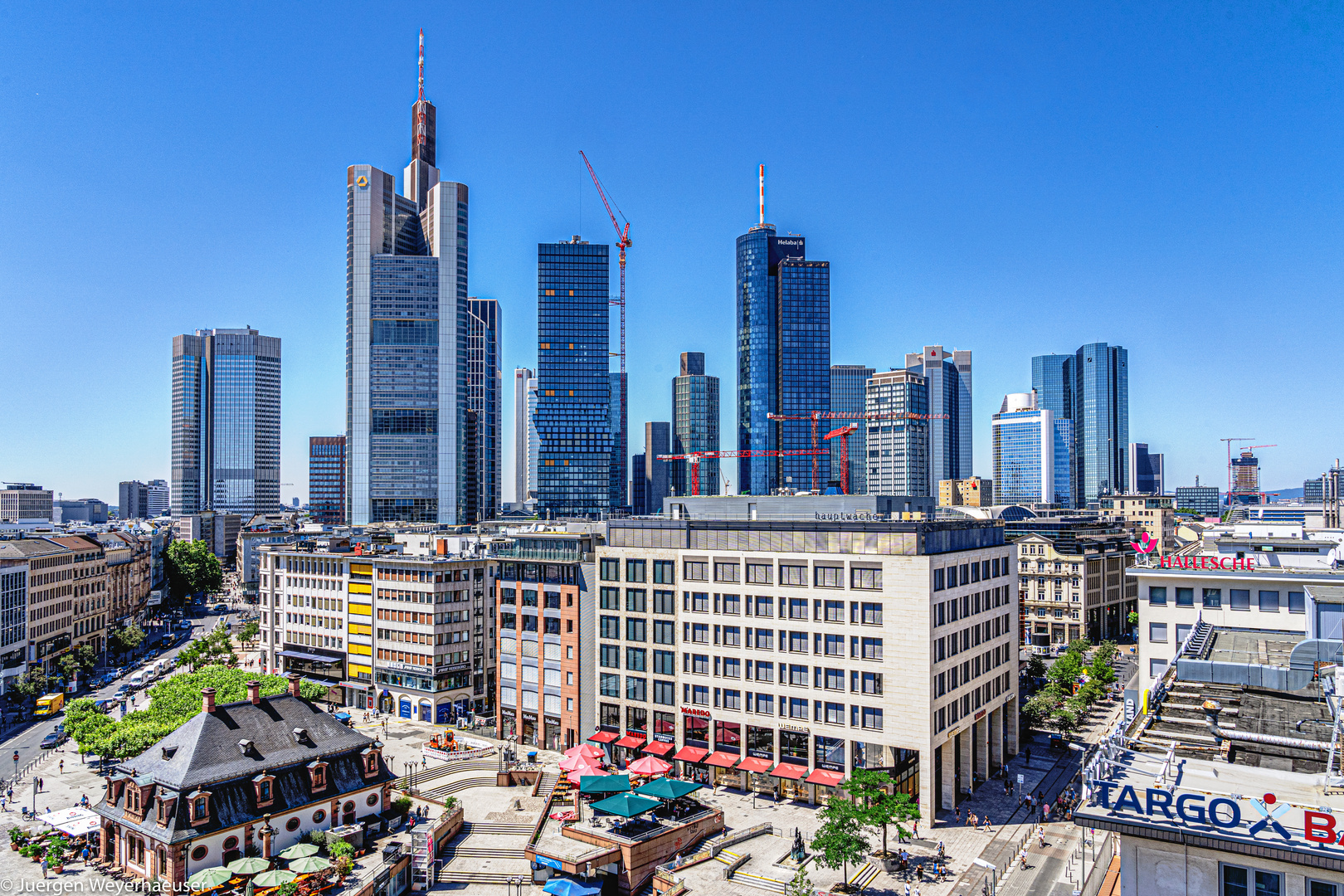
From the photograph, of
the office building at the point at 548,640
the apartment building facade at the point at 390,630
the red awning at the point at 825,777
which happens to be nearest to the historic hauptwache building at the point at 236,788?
the office building at the point at 548,640

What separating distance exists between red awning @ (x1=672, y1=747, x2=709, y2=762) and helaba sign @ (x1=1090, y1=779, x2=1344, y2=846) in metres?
60.6

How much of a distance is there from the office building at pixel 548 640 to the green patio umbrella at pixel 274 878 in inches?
1450

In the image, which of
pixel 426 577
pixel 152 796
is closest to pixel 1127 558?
pixel 426 577

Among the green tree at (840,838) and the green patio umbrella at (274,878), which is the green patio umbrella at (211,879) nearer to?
the green patio umbrella at (274,878)

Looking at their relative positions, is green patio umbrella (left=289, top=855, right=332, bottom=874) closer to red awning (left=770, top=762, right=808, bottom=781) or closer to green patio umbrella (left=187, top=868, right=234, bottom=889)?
green patio umbrella (left=187, top=868, right=234, bottom=889)

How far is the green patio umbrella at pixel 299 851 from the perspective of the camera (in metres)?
61.3

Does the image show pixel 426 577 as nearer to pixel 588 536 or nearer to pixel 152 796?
pixel 588 536

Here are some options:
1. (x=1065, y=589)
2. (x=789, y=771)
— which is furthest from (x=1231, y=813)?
(x=1065, y=589)

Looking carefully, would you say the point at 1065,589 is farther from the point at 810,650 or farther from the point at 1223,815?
the point at 1223,815

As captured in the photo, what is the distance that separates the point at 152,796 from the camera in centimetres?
6375

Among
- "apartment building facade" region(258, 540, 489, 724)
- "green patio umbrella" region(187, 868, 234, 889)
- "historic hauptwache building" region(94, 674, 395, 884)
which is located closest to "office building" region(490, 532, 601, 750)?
"apartment building facade" region(258, 540, 489, 724)

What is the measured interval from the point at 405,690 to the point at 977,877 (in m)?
81.1

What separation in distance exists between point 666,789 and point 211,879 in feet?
109

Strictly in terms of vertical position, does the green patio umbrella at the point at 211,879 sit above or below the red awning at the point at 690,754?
below
